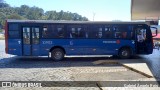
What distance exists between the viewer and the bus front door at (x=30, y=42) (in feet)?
53.1

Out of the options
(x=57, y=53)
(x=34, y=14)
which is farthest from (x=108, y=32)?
(x=34, y=14)

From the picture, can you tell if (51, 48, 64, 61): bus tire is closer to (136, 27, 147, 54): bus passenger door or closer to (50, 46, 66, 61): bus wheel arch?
(50, 46, 66, 61): bus wheel arch

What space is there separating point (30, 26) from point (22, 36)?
82cm

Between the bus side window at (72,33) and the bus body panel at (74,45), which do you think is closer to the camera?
the bus body panel at (74,45)

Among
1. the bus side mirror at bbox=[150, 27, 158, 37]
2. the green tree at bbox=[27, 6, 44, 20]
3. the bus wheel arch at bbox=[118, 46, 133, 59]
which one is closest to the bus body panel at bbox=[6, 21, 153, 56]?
the bus wheel arch at bbox=[118, 46, 133, 59]

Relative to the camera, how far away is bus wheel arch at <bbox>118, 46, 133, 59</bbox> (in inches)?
695

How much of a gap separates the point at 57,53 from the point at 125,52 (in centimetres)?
472

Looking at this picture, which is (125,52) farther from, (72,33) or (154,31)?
(72,33)

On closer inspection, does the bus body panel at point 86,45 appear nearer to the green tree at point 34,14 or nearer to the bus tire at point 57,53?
the bus tire at point 57,53

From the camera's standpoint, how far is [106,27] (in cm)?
1745

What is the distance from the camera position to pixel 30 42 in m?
16.2

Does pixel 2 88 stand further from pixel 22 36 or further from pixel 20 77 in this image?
pixel 22 36

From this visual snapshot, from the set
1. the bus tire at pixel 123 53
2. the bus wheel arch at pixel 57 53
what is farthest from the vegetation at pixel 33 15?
the bus tire at pixel 123 53

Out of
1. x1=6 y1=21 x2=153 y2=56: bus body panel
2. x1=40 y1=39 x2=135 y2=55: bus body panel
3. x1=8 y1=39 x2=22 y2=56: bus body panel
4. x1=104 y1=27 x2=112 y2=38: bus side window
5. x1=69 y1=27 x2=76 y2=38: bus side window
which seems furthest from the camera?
x1=104 y1=27 x2=112 y2=38: bus side window
